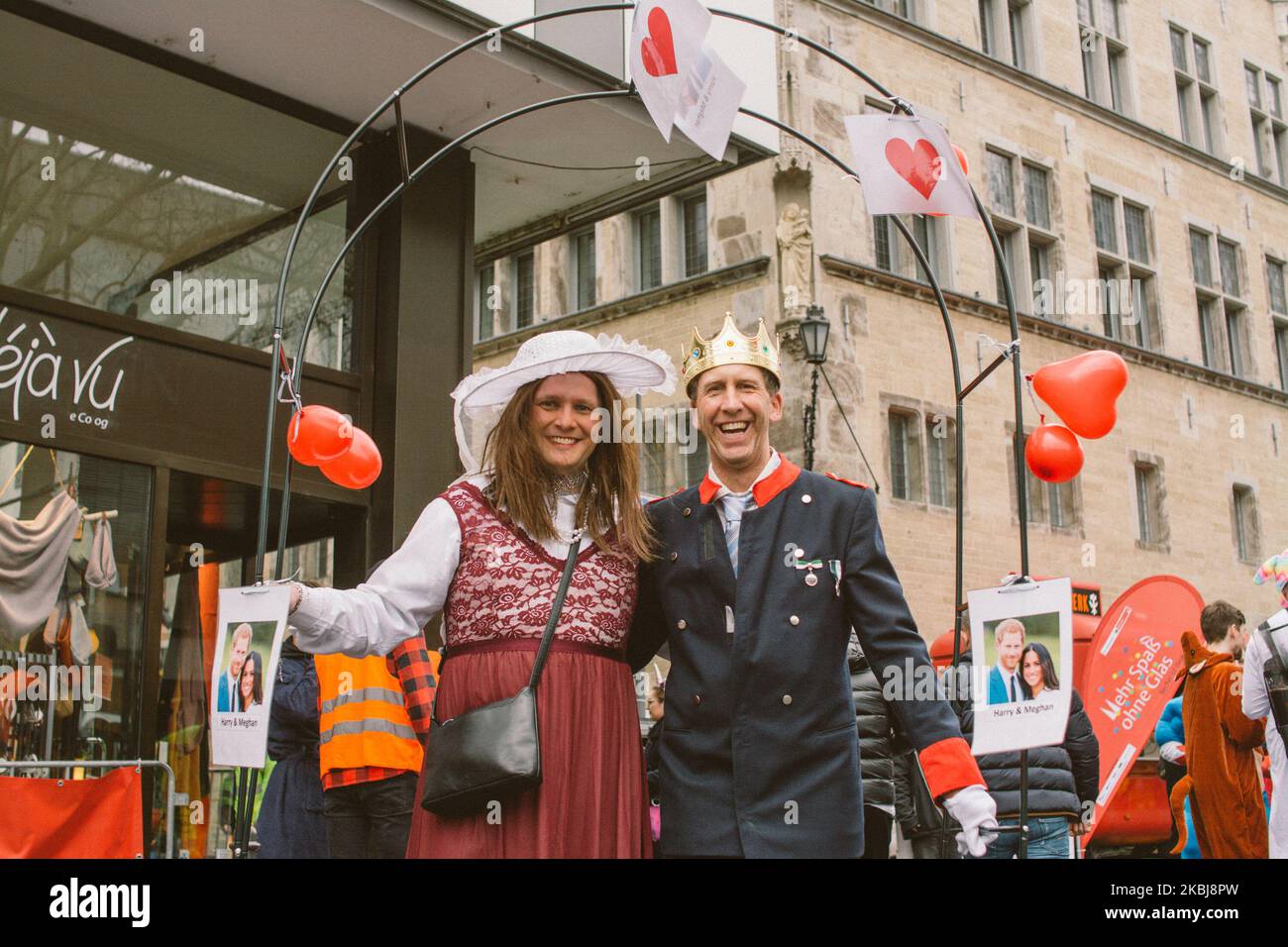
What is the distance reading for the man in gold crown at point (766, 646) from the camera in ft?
11.2

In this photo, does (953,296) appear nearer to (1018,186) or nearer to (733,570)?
(1018,186)

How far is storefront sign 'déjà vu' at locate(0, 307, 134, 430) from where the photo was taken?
7668 mm

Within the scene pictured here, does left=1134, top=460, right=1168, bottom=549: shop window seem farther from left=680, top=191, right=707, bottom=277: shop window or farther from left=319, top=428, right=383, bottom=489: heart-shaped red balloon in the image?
left=319, top=428, right=383, bottom=489: heart-shaped red balloon

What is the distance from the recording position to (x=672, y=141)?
9.34 metres

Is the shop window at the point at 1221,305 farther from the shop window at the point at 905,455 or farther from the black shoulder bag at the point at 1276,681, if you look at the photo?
the black shoulder bag at the point at 1276,681

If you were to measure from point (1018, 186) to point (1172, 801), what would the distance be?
15134 mm

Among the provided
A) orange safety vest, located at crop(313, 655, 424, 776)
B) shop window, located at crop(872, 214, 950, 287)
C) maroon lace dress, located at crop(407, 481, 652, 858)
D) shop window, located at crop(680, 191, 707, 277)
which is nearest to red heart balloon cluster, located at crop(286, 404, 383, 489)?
orange safety vest, located at crop(313, 655, 424, 776)

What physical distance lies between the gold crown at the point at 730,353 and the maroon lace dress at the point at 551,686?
58cm

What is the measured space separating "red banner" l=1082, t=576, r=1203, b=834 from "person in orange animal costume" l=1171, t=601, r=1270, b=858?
0.54m

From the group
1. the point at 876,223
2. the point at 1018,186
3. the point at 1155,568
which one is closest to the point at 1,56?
the point at 876,223

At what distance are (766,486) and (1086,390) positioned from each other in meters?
2.01

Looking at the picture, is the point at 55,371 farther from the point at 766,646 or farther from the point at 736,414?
the point at 766,646

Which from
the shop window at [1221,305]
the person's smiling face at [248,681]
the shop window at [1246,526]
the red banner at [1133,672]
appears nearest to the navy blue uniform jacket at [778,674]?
the person's smiling face at [248,681]
